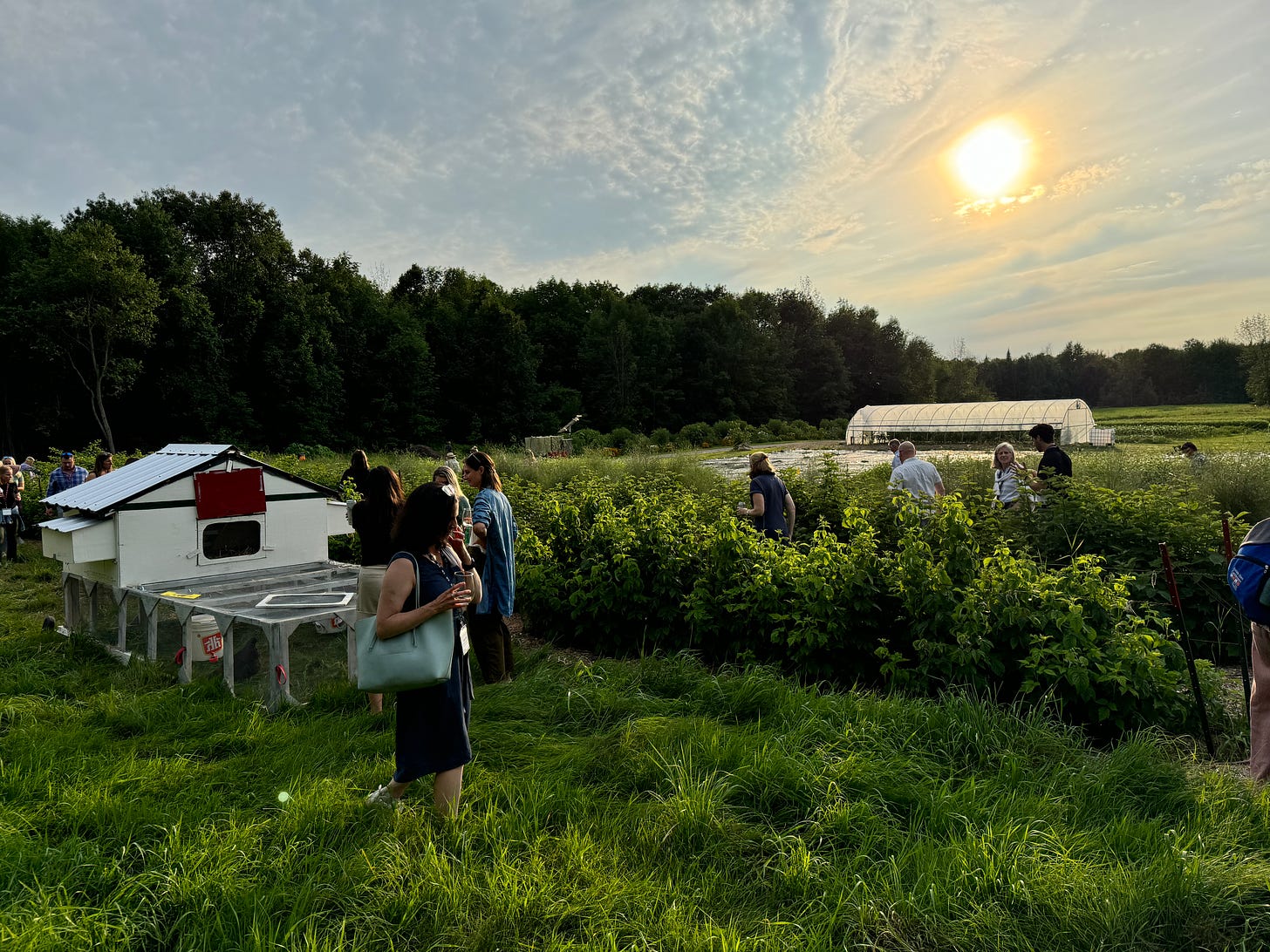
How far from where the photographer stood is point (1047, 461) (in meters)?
7.81

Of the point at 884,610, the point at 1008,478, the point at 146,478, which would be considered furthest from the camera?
the point at 1008,478

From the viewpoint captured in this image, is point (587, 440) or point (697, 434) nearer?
point (587, 440)

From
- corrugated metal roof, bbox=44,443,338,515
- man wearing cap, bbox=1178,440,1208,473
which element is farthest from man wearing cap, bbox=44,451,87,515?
man wearing cap, bbox=1178,440,1208,473

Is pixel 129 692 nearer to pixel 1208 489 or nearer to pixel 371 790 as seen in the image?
pixel 371 790

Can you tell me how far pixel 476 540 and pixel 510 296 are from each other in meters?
57.4

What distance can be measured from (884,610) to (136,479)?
6.01 meters

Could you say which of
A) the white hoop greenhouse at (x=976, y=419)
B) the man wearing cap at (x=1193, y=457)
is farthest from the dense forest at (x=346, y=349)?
the man wearing cap at (x=1193, y=457)

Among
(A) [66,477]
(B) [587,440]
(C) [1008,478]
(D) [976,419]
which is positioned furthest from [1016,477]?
(B) [587,440]

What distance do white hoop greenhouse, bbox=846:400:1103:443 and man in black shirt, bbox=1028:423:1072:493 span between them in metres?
25.8

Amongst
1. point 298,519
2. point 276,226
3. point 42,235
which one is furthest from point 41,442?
point 298,519

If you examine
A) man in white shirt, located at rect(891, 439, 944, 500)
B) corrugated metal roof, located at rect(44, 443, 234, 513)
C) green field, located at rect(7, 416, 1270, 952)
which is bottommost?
green field, located at rect(7, 416, 1270, 952)

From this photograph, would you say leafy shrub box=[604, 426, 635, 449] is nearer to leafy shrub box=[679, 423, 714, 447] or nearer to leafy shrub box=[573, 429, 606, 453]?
leafy shrub box=[573, 429, 606, 453]

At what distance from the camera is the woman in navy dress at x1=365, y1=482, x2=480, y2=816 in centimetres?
312

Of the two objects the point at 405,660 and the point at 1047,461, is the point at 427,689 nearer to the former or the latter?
the point at 405,660
